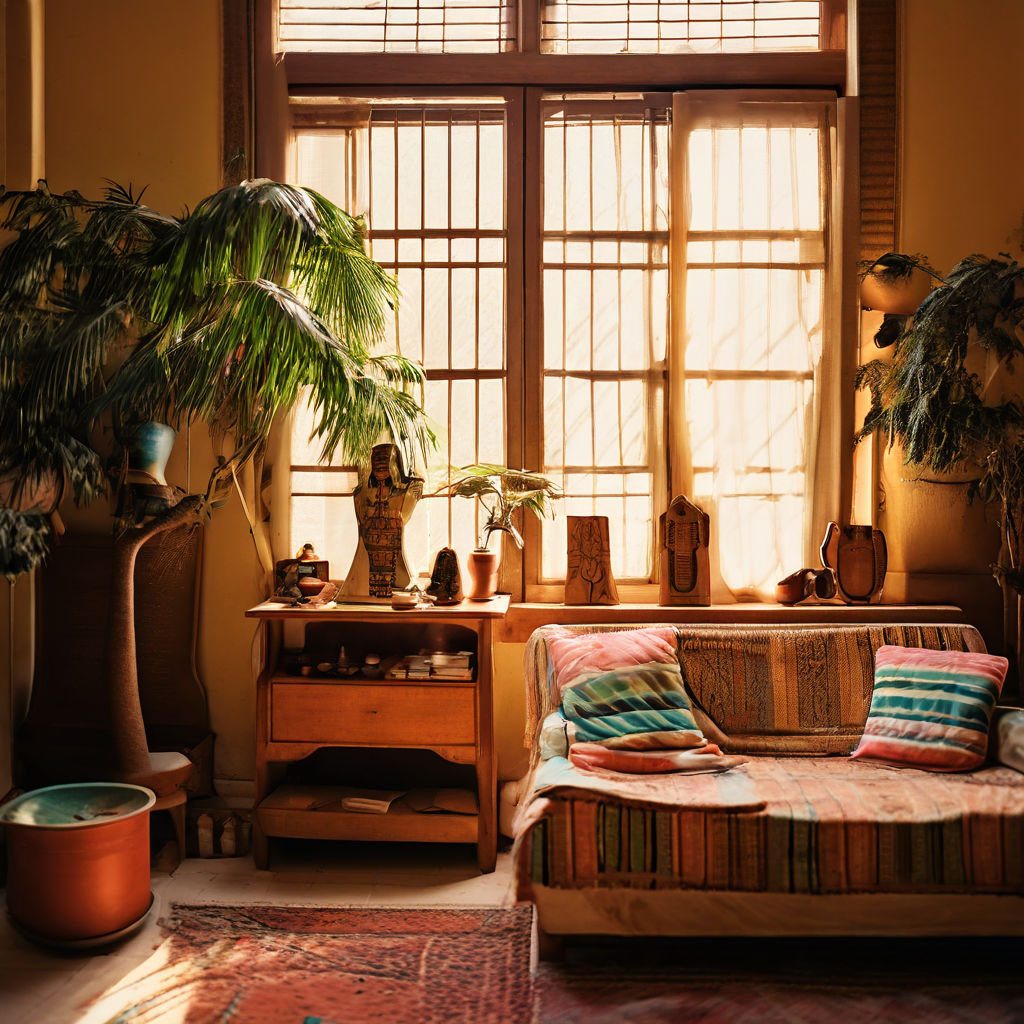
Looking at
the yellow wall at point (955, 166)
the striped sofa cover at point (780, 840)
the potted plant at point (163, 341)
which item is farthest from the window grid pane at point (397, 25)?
the striped sofa cover at point (780, 840)

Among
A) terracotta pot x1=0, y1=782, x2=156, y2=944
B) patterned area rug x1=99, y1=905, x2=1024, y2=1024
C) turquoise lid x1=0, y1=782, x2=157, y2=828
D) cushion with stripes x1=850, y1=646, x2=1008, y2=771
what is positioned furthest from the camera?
cushion with stripes x1=850, y1=646, x2=1008, y2=771

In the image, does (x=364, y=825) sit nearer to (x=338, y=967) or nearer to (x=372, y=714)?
(x=372, y=714)

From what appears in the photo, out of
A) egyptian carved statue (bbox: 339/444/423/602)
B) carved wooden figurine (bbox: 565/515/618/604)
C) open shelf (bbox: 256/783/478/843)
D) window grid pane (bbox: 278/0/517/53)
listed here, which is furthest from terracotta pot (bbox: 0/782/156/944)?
window grid pane (bbox: 278/0/517/53)

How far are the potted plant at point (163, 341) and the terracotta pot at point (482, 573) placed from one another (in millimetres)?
551

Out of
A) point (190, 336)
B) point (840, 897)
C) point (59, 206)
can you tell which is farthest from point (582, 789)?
point (59, 206)

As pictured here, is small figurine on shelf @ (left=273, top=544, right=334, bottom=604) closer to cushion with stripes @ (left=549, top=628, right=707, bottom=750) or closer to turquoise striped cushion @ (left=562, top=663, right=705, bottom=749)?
cushion with stripes @ (left=549, top=628, right=707, bottom=750)

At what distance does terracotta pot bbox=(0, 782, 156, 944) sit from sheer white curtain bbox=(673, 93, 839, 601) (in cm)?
234

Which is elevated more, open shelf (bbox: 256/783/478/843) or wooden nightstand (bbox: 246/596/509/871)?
wooden nightstand (bbox: 246/596/509/871)

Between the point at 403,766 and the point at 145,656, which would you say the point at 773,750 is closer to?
the point at 403,766

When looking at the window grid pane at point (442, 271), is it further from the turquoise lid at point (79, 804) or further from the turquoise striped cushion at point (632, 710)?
the turquoise lid at point (79, 804)

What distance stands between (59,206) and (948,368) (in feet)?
9.99

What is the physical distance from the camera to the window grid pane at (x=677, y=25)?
12.1ft

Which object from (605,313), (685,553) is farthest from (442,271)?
(685,553)

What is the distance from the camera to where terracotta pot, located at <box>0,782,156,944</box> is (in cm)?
252
